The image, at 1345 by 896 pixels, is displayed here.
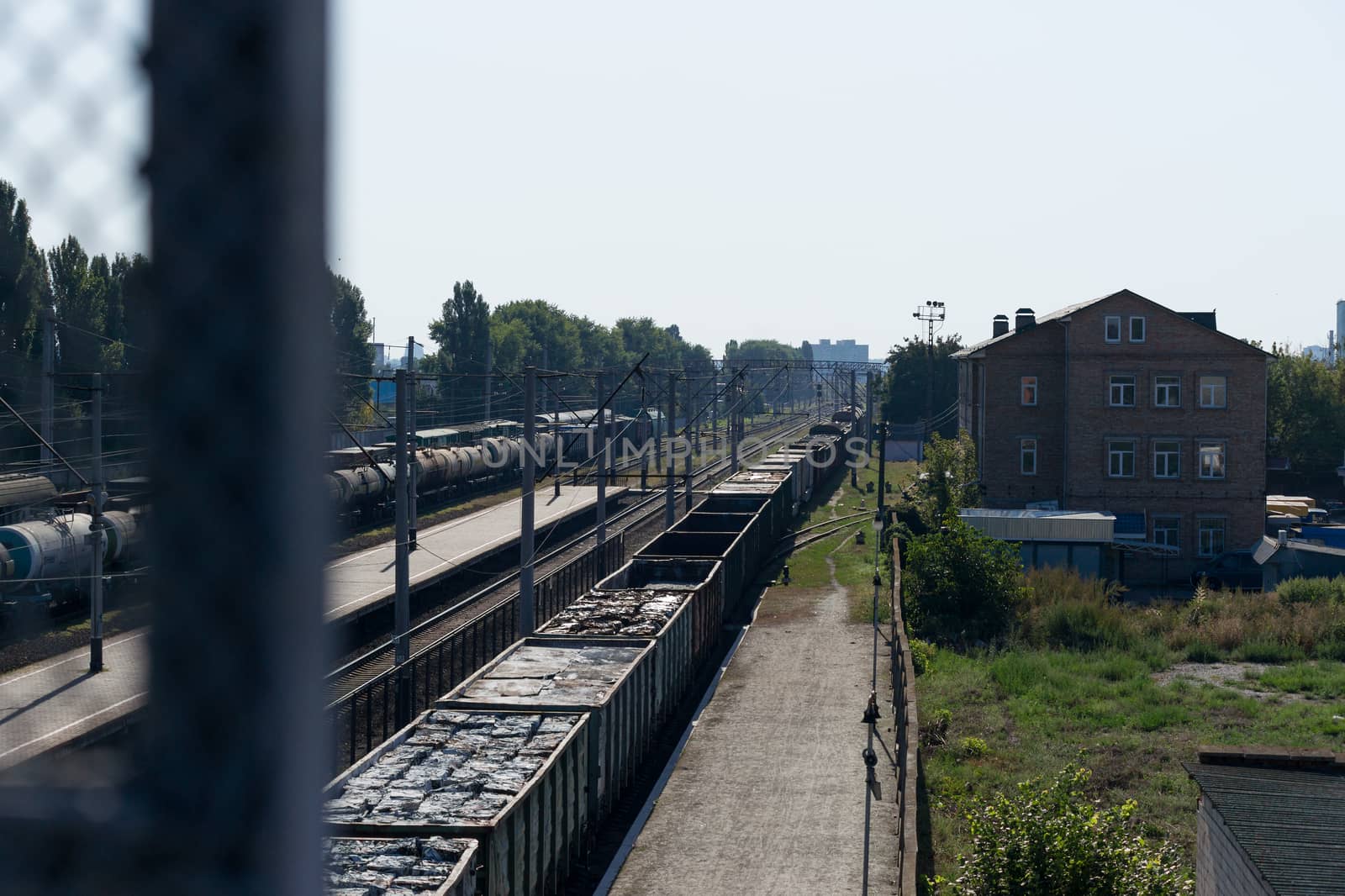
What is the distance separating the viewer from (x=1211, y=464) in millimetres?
37812

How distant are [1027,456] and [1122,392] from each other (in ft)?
13.4

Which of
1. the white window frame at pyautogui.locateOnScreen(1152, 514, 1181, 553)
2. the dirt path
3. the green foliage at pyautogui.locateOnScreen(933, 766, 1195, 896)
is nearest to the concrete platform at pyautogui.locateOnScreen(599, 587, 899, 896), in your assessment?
the dirt path

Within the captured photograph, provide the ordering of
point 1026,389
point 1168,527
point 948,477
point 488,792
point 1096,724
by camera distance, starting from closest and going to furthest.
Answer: point 488,792 < point 1096,724 < point 1168,527 < point 948,477 < point 1026,389

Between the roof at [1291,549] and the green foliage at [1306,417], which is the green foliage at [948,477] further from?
the green foliage at [1306,417]

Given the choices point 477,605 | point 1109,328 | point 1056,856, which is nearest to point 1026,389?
point 1109,328

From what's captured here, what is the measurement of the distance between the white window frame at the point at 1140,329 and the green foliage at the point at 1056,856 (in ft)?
96.9

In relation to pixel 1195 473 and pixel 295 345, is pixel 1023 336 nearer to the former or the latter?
pixel 1195 473

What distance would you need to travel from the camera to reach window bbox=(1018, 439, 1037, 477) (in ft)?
134

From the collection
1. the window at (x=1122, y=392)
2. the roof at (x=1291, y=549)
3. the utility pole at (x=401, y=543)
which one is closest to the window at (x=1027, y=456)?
the window at (x=1122, y=392)

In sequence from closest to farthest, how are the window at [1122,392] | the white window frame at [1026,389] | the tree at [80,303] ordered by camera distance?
the tree at [80,303]
the window at [1122,392]
the white window frame at [1026,389]

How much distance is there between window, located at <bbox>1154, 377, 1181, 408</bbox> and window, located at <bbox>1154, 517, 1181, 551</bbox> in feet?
12.4

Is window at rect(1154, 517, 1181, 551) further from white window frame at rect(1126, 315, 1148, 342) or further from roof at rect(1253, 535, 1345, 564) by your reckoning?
white window frame at rect(1126, 315, 1148, 342)

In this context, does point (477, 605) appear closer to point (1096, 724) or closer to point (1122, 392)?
point (1096, 724)

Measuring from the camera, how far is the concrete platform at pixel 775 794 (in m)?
12.6
